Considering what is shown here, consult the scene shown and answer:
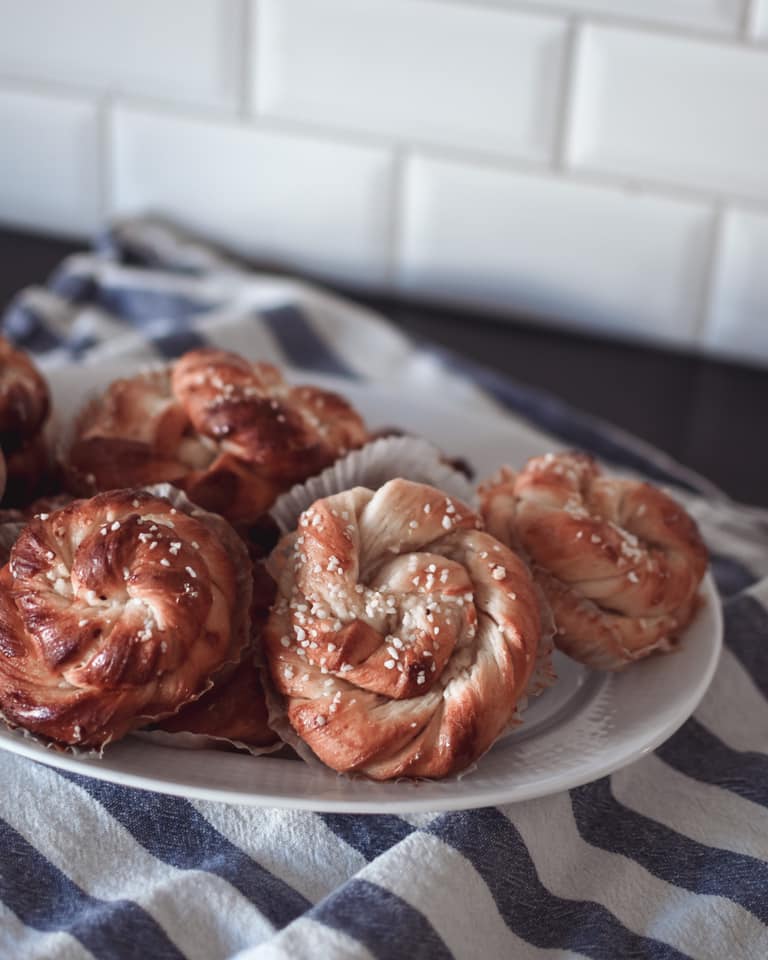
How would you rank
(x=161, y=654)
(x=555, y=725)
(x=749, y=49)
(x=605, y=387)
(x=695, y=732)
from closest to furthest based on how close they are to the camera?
1. (x=161, y=654)
2. (x=555, y=725)
3. (x=695, y=732)
4. (x=749, y=49)
5. (x=605, y=387)

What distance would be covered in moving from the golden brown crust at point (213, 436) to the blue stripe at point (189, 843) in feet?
0.73

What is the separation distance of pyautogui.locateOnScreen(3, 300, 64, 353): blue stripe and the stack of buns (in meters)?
0.71

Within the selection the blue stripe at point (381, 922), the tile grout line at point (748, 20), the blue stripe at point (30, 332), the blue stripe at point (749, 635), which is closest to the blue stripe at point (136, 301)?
the blue stripe at point (30, 332)

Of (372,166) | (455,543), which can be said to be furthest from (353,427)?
(372,166)

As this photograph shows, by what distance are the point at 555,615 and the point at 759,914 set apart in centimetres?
24

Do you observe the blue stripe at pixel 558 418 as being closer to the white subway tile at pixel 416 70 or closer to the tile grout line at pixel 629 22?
the white subway tile at pixel 416 70

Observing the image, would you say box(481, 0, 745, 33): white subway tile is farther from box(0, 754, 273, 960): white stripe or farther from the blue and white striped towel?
box(0, 754, 273, 960): white stripe

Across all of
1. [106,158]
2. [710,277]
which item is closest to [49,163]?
[106,158]

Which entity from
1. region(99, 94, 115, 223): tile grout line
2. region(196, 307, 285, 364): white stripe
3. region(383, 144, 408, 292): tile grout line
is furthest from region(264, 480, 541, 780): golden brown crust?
region(99, 94, 115, 223): tile grout line

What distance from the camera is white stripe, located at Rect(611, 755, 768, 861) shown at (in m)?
0.95

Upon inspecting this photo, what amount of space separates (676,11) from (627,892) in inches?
44.8

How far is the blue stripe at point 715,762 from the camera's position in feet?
3.29

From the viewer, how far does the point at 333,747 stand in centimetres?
84

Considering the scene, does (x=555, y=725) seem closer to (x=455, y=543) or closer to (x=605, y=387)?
(x=455, y=543)
